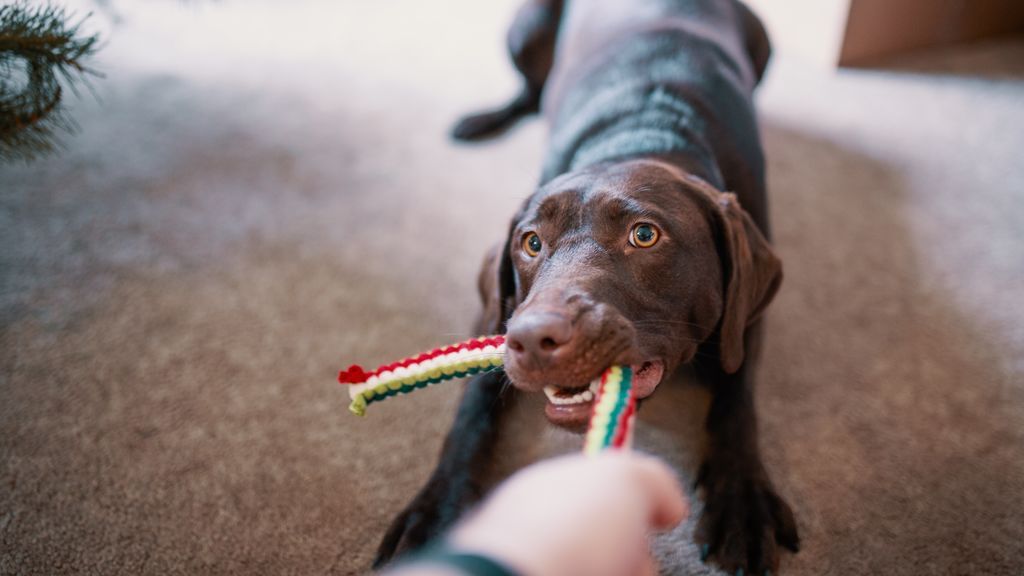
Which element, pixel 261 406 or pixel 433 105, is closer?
pixel 261 406

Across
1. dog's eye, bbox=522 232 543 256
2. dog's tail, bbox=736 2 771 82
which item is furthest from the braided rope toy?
dog's tail, bbox=736 2 771 82

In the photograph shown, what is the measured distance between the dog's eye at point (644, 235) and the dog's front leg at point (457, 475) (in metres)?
0.48

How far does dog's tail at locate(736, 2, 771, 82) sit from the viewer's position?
284 centimetres

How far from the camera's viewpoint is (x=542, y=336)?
3.95ft

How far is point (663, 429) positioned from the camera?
1878 millimetres

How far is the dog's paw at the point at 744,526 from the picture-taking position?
1517 mm

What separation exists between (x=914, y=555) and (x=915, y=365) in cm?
65

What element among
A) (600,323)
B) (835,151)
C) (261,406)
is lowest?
(835,151)

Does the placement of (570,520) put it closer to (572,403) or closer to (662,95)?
(572,403)

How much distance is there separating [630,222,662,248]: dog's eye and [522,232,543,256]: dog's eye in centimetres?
21

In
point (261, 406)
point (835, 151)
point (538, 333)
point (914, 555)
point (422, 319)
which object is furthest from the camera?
point (835, 151)

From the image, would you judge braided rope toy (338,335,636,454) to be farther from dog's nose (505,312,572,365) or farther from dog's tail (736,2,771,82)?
dog's tail (736,2,771,82)

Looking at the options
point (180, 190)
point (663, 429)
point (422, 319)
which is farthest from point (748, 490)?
point (180, 190)

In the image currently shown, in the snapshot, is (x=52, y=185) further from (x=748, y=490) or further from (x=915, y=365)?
(x=915, y=365)
